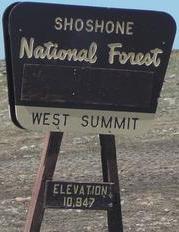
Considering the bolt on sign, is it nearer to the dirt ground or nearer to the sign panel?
the sign panel

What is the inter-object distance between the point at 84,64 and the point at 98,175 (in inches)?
160

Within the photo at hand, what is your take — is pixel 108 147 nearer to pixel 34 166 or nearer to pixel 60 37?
pixel 60 37

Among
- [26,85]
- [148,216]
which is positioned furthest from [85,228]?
[26,85]

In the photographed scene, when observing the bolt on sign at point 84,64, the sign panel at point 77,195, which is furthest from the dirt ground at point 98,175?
the bolt on sign at point 84,64

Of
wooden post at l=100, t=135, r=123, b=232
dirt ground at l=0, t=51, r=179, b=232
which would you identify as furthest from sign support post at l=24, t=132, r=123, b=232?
dirt ground at l=0, t=51, r=179, b=232

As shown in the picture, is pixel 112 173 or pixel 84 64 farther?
pixel 112 173

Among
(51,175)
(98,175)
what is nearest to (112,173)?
(51,175)

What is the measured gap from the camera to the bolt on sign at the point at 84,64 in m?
4.46

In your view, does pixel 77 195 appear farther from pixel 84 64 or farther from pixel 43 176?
pixel 84 64

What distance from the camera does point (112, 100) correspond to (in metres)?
4.60

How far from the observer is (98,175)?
8.47m

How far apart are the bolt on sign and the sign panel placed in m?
0.36

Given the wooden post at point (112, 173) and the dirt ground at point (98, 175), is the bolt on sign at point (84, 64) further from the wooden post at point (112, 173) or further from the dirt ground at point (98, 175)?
the dirt ground at point (98, 175)

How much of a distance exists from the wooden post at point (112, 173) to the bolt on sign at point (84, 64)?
0.33ft
